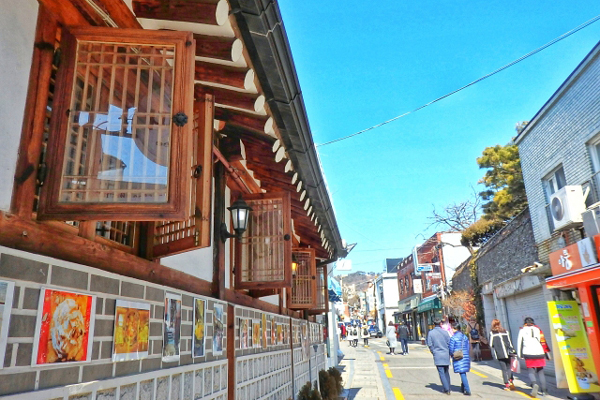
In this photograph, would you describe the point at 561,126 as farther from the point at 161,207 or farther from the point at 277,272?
the point at 161,207

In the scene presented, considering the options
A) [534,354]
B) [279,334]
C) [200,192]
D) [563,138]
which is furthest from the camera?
[563,138]

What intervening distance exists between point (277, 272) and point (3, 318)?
4.17 m

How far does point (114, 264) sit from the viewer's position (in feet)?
9.09

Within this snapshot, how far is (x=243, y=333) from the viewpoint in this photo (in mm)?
5359

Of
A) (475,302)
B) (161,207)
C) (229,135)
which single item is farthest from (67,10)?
(475,302)

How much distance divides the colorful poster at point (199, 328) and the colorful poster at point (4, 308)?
2.12 metres

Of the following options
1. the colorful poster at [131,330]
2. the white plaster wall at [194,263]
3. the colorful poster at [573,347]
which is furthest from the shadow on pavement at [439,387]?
the colorful poster at [131,330]

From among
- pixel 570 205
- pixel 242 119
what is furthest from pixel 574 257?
pixel 242 119

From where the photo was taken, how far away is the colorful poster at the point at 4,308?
6.01 ft

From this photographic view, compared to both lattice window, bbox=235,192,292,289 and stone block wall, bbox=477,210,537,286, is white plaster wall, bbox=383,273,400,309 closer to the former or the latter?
stone block wall, bbox=477,210,537,286

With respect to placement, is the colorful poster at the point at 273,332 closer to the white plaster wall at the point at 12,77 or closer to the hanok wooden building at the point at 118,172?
the hanok wooden building at the point at 118,172

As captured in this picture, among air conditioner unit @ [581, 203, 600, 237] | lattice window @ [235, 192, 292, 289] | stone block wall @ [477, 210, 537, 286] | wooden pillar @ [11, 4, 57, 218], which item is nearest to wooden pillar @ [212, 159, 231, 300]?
lattice window @ [235, 192, 292, 289]

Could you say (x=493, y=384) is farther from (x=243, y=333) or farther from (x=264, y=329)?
(x=243, y=333)

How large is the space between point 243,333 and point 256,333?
65cm
